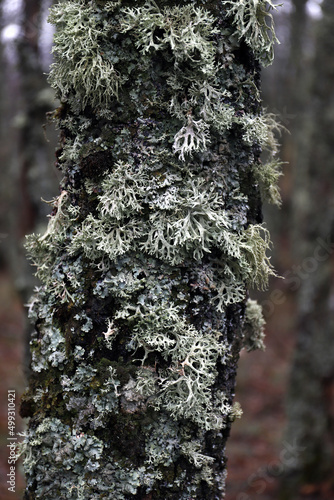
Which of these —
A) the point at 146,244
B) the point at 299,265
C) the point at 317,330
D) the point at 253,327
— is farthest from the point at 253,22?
the point at 299,265

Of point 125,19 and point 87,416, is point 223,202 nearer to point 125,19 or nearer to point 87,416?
point 125,19

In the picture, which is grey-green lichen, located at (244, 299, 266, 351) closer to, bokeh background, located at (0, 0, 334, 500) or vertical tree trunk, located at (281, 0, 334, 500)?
bokeh background, located at (0, 0, 334, 500)

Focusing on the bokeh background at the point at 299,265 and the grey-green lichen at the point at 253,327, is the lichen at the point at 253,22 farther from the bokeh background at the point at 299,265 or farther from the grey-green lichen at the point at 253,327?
the bokeh background at the point at 299,265

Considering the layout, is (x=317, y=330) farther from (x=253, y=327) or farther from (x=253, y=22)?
(x=253, y=22)

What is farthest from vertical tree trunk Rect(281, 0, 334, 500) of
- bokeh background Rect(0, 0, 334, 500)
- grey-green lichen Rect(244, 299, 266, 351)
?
grey-green lichen Rect(244, 299, 266, 351)

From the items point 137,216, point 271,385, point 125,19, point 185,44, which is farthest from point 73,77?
point 271,385

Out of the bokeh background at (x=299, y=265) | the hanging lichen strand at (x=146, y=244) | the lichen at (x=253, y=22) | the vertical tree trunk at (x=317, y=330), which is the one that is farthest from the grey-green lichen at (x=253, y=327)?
the vertical tree trunk at (x=317, y=330)
